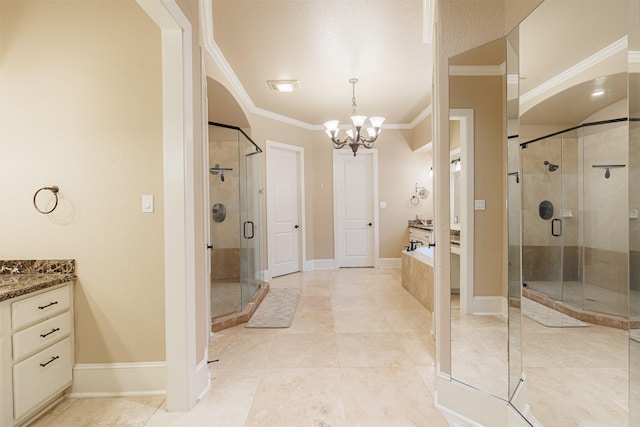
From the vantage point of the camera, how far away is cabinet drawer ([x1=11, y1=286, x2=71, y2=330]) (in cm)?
156

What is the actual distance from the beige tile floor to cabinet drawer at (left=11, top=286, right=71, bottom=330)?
599mm

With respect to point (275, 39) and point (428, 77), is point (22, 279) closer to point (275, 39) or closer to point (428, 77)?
point (275, 39)

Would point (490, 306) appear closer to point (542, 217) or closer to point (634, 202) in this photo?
point (542, 217)

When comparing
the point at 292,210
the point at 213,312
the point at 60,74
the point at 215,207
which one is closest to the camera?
→ the point at 60,74

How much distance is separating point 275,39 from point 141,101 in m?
1.54

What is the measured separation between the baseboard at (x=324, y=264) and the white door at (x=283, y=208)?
1.27 feet

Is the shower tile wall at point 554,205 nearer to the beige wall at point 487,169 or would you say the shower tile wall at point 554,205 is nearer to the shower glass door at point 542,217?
the shower glass door at point 542,217

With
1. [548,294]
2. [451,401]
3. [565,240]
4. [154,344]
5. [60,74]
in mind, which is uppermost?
[60,74]

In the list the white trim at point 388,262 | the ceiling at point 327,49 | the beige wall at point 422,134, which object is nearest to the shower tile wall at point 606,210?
the ceiling at point 327,49

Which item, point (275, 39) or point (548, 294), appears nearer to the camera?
point (548, 294)

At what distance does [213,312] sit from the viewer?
124 inches

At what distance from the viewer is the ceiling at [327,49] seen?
8.18 ft

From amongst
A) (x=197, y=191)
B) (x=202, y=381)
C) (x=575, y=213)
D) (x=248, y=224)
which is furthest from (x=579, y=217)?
(x=248, y=224)

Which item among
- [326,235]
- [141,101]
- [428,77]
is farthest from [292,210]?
[141,101]
